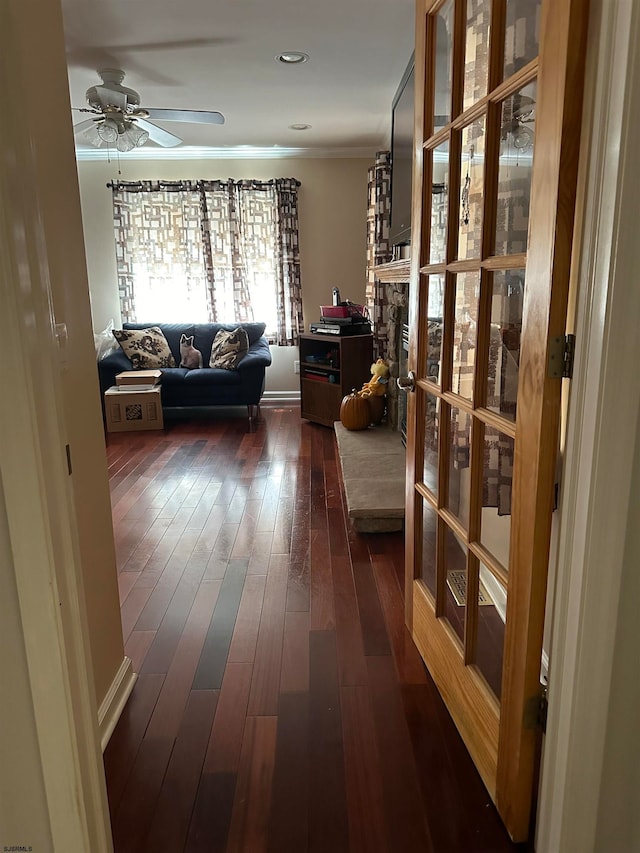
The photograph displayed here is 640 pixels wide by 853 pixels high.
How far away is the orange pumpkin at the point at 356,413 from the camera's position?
445cm

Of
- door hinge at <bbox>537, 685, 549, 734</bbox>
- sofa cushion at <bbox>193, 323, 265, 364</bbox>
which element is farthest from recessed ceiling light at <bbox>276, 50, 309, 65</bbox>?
door hinge at <bbox>537, 685, 549, 734</bbox>

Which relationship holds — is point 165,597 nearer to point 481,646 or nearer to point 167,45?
point 481,646

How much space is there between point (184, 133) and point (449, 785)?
203 inches

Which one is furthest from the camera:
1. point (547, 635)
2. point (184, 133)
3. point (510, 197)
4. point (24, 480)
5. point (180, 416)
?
point (180, 416)

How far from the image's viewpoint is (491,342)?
146 cm

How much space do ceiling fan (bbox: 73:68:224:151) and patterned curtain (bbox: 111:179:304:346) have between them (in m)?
1.91

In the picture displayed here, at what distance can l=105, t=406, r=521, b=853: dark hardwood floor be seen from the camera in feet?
4.71

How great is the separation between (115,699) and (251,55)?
334 cm

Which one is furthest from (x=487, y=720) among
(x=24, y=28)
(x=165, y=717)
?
(x=24, y=28)

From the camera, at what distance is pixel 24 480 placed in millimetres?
1006

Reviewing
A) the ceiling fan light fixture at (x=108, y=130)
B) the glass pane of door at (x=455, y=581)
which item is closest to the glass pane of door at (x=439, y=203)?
the glass pane of door at (x=455, y=581)

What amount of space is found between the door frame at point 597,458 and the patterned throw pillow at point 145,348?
502 centimetres

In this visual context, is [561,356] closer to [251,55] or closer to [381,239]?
[251,55]

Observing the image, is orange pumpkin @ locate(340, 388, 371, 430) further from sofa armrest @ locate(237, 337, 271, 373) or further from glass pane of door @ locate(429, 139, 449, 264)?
glass pane of door @ locate(429, 139, 449, 264)
